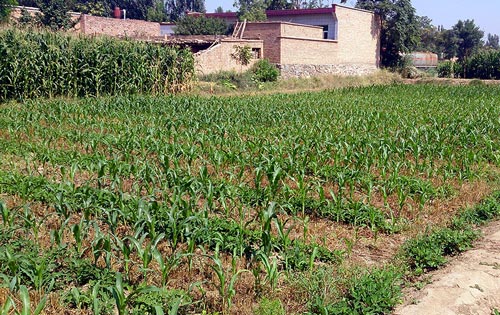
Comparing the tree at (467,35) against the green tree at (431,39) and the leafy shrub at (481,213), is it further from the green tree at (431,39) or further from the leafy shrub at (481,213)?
the leafy shrub at (481,213)

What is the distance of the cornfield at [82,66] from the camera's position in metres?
19.3

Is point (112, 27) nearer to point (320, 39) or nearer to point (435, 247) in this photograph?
point (320, 39)

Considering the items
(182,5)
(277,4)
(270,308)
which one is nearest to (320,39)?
(277,4)

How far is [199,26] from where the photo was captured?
40875 millimetres

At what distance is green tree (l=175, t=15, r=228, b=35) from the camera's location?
4084cm

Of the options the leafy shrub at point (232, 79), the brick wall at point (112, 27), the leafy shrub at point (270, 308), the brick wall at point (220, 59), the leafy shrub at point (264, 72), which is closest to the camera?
the leafy shrub at point (270, 308)

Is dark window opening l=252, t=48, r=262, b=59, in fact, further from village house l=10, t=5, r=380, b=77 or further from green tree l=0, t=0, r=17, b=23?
green tree l=0, t=0, r=17, b=23

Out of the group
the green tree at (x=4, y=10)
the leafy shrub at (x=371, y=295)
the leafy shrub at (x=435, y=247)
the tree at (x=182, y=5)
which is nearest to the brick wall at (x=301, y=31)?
the green tree at (x=4, y=10)

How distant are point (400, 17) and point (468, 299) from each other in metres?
44.2

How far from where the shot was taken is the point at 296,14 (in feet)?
140

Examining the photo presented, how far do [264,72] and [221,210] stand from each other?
25546 mm

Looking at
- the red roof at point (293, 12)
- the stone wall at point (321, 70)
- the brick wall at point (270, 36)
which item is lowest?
the stone wall at point (321, 70)

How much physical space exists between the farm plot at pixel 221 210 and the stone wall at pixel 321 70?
20012 millimetres

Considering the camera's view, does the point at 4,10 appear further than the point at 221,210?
Yes
